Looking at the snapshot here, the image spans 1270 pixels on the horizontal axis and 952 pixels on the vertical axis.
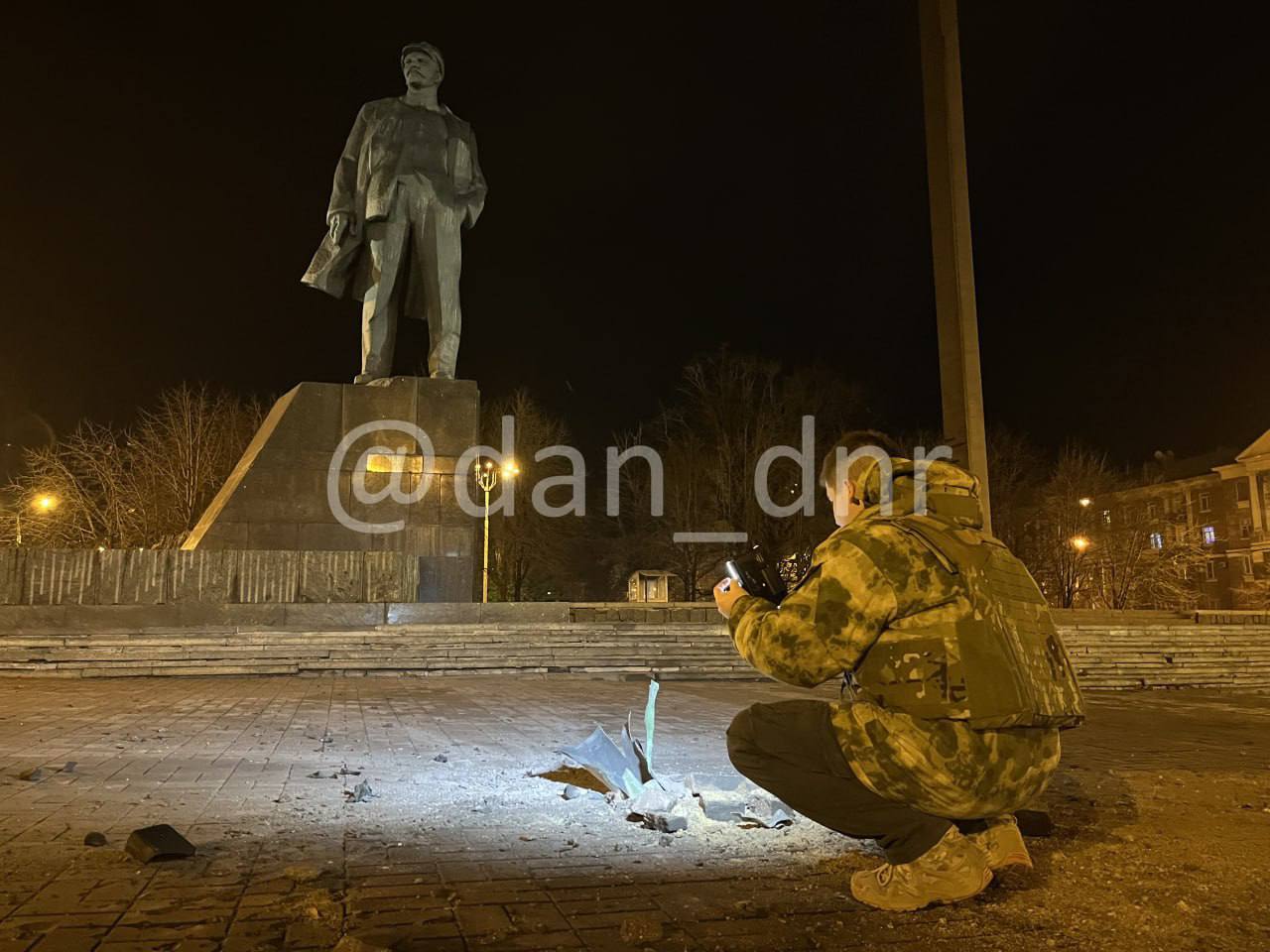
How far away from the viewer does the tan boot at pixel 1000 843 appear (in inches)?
125

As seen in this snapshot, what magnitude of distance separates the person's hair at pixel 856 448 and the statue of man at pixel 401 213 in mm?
12891

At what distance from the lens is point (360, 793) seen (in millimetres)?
4781

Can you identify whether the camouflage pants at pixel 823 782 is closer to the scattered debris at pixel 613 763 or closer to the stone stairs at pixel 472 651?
the scattered debris at pixel 613 763

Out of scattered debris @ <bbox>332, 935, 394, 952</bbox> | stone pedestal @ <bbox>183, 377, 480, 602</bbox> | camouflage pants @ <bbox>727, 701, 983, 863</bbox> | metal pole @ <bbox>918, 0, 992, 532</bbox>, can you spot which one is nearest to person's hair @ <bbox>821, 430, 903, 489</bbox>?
camouflage pants @ <bbox>727, 701, 983, 863</bbox>

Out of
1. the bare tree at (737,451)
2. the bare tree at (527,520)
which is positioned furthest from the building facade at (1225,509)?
the bare tree at (527,520)

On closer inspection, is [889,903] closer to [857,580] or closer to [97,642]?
[857,580]

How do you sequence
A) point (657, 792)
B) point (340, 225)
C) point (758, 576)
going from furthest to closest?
1. point (340, 225)
2. point (657, 792)
3. point (758, 576)

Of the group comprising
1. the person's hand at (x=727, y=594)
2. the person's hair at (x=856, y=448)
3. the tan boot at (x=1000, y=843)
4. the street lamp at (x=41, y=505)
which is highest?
the street lamp at (x=41, y=505)

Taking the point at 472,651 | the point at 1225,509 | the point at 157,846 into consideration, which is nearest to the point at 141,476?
the point at 472,651

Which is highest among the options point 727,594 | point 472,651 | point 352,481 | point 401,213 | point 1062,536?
point 401,213

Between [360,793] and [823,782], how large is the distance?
2.70 metres

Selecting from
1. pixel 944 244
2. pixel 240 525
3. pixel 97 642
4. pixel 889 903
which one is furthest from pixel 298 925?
pixel 240 525

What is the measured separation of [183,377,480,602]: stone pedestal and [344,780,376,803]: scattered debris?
31.5ft

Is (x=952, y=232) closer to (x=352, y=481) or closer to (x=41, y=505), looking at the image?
(x=352, y=481)
